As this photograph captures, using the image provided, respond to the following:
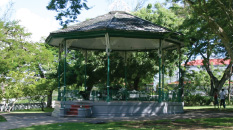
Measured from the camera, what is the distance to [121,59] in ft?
88.2

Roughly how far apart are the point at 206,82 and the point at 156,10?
66.4 feet

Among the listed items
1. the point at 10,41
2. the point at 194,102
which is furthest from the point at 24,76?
the point at 194,102

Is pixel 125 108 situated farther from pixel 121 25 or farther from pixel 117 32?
pixel 121 25

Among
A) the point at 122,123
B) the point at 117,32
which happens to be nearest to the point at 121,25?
the point at 117,32

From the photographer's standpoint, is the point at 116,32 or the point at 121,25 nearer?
the point at 116,32

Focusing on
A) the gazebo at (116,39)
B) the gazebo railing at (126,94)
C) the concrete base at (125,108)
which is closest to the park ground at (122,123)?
the concrete base at (125,108)

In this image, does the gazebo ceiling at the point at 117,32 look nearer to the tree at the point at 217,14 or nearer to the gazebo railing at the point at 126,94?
the tree at the point at 217,14

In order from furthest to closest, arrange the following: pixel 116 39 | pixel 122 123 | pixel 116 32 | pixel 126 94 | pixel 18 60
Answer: pixel 18 60
pixel 116 39
pixel 126 94
pixel 116 32
pixel 122 123

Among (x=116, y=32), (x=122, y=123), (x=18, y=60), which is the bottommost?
(x=122, y=123)

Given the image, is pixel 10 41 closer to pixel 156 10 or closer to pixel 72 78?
pixel 72 78

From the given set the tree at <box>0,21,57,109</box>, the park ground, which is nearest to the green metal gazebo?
the park ground

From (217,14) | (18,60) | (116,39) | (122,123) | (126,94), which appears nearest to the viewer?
(122,123)

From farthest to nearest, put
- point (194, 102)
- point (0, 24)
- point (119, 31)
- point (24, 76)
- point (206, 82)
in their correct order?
1. point (206, 82)
2. point (194, 102)
3. point (0, 24)
4. point (24, 76)
5. point (119, 31)

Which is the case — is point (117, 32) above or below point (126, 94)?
A: above
